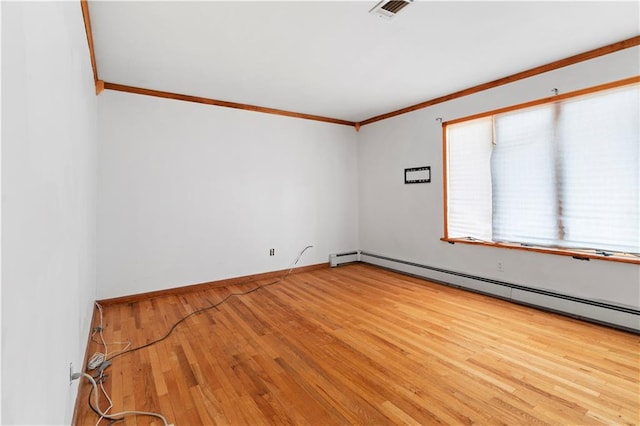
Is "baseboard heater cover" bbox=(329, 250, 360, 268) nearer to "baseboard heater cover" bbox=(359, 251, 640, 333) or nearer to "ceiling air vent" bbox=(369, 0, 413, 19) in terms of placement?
"baseboard heater cover" bbox=(359, 251, 640, 333)

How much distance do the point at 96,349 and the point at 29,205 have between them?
233 centimetres

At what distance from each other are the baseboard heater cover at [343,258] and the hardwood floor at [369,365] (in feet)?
6.26

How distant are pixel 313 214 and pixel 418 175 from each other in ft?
6.16

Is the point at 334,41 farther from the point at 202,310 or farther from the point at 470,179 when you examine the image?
the point at 202,310

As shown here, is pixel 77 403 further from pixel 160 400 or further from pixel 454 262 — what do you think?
pixel 454 262

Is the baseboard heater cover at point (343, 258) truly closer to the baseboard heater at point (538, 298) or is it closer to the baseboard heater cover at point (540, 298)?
the baseboard heater at point (538, 298)

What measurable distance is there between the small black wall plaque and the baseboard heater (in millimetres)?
1335

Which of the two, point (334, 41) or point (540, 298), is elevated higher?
point (334, 41)

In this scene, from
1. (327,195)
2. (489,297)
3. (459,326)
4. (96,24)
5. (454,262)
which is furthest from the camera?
(327,195)

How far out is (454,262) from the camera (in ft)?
14.4

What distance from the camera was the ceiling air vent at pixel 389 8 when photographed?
226cm

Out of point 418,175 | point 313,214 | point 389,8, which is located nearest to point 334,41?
point 389,8

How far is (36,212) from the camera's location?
102 cm

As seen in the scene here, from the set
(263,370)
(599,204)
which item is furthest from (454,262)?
(263,370)
